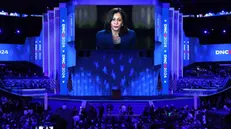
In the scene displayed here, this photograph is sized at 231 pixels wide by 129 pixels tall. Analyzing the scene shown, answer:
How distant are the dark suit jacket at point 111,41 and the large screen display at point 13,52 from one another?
13.8 metres

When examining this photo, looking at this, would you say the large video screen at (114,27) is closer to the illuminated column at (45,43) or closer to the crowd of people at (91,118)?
the illuminated column at (45,43)

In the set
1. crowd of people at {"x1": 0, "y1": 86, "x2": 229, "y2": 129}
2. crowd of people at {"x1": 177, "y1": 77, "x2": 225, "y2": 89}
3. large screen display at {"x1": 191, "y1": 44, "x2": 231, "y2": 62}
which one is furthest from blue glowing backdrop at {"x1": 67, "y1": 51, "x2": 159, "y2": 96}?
large screen display at {"x1": 191, "y1": 44, "x2": 231, "y2": 62}

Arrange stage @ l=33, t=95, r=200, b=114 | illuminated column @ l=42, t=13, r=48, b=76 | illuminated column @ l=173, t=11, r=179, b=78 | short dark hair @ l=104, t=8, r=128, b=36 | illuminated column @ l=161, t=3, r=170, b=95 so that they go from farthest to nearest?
illuminated column @ l=42, t=13, r=48, b=76 < illuminated column @ l=173, t=11, r=179, b=78 < illuminated column @ l=161, t=3, r=170, b=95 < short dark hair @ l=104, t=8, r=128, b=36 < stage @ l=33, t=95, r=200, b=114

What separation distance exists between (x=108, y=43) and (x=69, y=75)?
4089 mm

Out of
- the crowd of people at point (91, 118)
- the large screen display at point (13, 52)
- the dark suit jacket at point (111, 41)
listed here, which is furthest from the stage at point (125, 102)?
the large screen display at point (13, 52)

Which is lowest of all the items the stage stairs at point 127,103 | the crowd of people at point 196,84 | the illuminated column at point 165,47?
the stage stairs at point 127,103

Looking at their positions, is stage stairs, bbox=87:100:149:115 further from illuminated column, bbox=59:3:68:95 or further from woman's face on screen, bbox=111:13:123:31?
woman's face on screen, bbox=111:13:123:31

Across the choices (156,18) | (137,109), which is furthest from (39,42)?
(137,109)

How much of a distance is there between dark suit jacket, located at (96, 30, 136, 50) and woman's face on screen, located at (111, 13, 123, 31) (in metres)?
0.57

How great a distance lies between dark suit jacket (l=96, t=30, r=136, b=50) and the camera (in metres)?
31.0

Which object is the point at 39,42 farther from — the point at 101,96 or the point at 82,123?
the point at 82,123

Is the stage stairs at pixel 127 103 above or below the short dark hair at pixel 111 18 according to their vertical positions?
below

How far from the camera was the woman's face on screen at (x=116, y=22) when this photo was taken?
30.8 meters

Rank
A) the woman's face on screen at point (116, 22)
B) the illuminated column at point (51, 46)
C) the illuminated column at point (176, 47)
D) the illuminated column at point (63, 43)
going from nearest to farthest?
1. the woman's face on screen at point (116, 22)
2. the illuminated column at point (63, 43)
3. the illuminated column at point (51, 46)
4. the illuminated column at point (176, 47)
